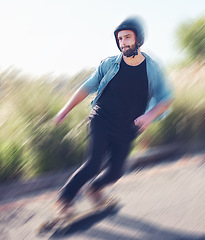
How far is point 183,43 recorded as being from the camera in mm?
7016

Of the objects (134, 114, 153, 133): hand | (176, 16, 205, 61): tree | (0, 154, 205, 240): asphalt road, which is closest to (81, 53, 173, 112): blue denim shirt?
(134, 114, 153, 133): hand

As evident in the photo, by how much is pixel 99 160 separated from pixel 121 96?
541 mm

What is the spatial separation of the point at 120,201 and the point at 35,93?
1653mm

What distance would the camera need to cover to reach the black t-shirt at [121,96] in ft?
8.96

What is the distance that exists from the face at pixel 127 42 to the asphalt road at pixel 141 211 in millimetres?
1328

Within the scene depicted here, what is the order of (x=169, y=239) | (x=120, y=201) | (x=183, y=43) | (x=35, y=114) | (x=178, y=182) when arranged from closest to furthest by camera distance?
(x=169, y=239) → (x=120, y=201) → (x=178, y=182) → (x=35, y=114) → (x=183, y=43)

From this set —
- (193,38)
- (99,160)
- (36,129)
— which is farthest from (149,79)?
(193,38)

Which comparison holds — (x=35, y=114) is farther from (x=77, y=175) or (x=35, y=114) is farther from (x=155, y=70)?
(x=155, y=70)

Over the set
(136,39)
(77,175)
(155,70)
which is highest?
(136,39)

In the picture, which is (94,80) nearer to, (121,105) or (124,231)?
(121,105)

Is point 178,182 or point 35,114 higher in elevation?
point 35,114

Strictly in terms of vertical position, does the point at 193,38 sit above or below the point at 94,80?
below

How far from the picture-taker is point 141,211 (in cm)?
292

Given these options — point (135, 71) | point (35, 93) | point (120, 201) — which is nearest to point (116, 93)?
point (135, 71)
